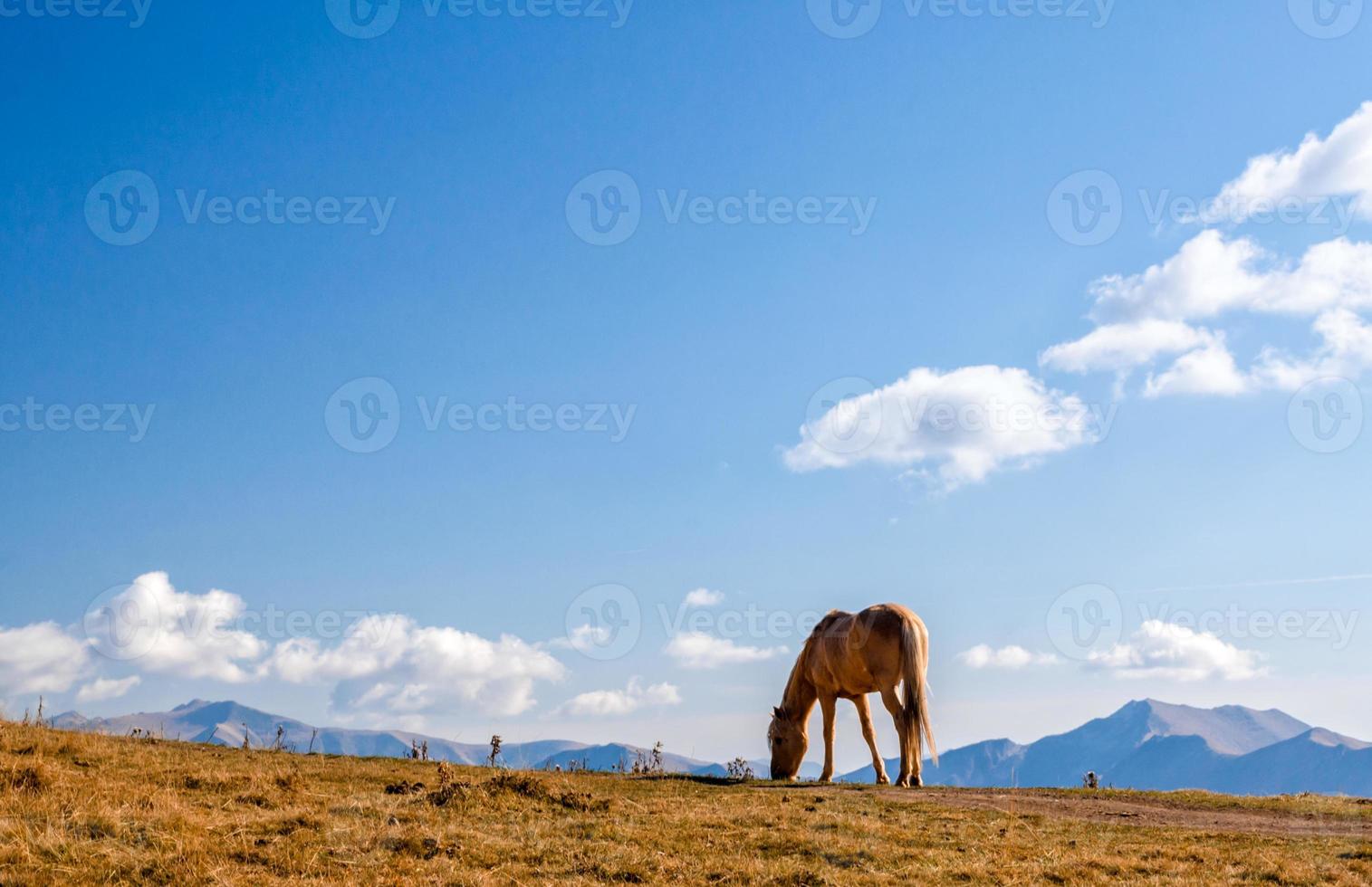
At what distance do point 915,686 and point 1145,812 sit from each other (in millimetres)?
4702

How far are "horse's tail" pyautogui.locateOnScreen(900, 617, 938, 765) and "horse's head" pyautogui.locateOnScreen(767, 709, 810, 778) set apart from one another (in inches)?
160

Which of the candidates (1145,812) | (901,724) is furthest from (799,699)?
(1145,812)

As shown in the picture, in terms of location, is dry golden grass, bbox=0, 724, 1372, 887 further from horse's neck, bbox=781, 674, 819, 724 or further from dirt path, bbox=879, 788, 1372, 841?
horse's neck, bbox=781, 674, 819, 724

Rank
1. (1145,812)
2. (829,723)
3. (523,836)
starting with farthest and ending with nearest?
(829,723) → (1145,812) → (523,836)

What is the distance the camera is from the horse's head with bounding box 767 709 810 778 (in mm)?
22875

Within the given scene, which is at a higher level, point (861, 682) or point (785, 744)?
point (861, 682)

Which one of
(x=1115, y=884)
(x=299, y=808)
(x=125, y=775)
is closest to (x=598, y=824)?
(x=299, y=808)

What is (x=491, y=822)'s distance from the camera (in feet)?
39.1

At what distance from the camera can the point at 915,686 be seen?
758 inches

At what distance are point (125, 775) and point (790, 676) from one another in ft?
47.1

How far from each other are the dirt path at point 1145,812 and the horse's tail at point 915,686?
56.0 inches

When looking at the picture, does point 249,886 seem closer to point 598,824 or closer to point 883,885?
point 598,824

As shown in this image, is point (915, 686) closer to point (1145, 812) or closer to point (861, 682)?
point (861, 682)

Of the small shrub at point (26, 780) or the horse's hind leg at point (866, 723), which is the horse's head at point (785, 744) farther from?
the small shrub at point (26, 780)
